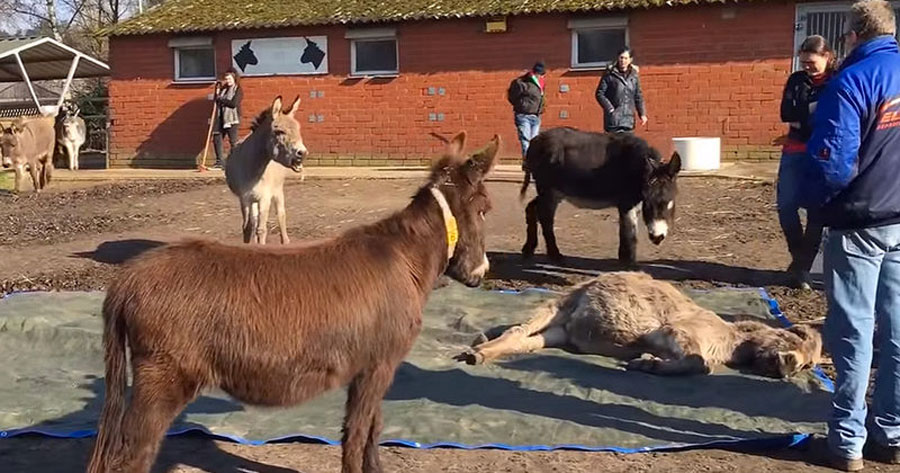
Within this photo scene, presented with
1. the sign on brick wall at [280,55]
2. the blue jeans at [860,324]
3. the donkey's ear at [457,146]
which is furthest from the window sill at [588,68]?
the donkey's ear at [457,146]

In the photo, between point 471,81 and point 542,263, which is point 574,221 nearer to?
point 542,263

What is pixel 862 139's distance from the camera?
434 centimetres

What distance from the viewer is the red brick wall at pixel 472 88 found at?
59.3ft

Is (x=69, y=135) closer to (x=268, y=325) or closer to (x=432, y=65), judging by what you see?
(x=432, y=65)

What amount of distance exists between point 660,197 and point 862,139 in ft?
14.8

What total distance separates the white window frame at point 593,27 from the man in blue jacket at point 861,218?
14531 millimetres

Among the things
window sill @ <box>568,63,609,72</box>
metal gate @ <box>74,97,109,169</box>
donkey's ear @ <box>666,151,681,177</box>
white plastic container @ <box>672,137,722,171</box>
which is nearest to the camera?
donkey's ear @ <box>666,151,681,177</box>

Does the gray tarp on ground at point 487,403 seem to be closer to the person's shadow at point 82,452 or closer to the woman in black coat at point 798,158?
the person's shadow at point 82,452

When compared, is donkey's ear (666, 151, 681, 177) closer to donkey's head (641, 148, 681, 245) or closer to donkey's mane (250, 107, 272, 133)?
donkey's head (641, 148, 681, 245)

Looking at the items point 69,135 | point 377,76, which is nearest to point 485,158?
point 377,76

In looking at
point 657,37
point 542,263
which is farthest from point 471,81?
point 542,263

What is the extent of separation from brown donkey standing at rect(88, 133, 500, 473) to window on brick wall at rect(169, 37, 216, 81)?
62.2ft

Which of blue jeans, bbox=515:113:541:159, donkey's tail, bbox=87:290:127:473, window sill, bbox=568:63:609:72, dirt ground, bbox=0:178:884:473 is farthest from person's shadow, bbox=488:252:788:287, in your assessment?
window sill, bbox=568:63:609:72

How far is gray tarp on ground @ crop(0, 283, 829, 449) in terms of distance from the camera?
504 centimetres
